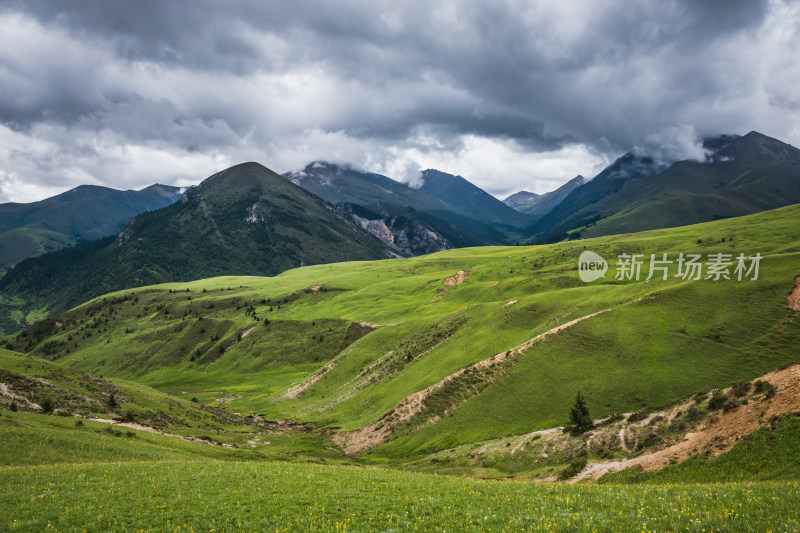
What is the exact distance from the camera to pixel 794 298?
57.9 meters

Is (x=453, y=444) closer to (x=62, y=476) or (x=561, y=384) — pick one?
(x=561, y=384)

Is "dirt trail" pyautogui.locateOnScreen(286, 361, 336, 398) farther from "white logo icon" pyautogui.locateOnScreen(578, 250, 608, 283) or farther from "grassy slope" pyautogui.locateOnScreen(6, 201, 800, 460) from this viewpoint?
"white logo icon" pyautogui.locateOnScreen(578, 250, 608, 283)

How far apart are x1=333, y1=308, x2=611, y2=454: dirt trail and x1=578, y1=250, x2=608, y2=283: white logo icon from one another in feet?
232

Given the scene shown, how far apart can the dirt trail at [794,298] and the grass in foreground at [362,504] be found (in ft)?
162

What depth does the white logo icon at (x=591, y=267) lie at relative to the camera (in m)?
134

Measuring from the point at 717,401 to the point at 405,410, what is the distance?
41.5m

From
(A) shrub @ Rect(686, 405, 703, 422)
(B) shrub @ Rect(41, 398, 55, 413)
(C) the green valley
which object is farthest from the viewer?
(B) shrub @ Rect(41, 398, 55, 413)

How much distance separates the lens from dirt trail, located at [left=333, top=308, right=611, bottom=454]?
6462cm

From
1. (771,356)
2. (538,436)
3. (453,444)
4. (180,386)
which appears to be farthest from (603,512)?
(180,386)

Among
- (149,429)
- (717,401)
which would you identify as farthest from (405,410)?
(717,401)

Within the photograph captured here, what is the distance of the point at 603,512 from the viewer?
18000 mm

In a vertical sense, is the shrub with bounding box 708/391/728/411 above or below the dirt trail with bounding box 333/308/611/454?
above

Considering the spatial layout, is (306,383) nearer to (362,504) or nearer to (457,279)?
(457,279)

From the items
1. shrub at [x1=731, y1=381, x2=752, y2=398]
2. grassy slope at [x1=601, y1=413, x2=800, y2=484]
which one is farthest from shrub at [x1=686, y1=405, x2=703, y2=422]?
grassy slope at [x1=601, y1=413, x2=800, y2=484]
